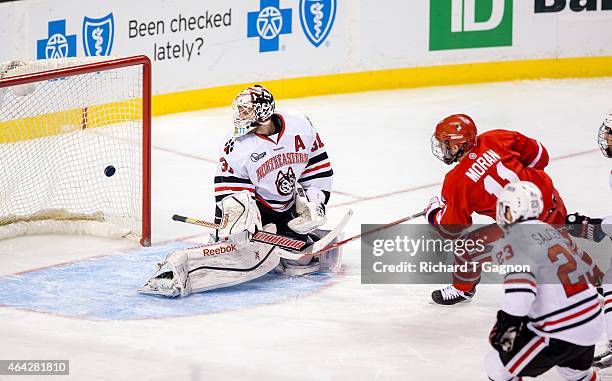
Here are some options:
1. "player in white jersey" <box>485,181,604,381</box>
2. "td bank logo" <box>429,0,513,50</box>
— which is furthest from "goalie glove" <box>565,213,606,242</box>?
"td bank logo" <box>429,0,513,50</box>

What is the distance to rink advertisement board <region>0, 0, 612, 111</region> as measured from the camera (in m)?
8.70

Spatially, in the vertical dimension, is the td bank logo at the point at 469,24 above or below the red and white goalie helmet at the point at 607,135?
above

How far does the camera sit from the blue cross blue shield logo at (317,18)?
9.24 m

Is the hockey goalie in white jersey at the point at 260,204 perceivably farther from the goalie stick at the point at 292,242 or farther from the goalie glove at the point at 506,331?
the goalie glove at the point at 506,331

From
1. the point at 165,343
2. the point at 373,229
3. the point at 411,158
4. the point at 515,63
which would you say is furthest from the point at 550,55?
the point at 165,343

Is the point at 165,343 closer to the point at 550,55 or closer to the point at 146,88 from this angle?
the point at 146,88

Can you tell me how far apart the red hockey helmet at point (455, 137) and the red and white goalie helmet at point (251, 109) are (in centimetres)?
76

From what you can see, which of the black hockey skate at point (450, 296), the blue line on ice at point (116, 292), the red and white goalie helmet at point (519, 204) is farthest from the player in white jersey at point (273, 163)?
the red and white goalie helmet at point (519, 204)

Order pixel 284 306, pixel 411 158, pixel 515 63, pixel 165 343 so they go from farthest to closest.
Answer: pixel 515 63
pixel 411 158
pixel 284 306
pixel 165 343

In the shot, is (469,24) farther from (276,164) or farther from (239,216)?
(239,216)

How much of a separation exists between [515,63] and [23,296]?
17.7 ft

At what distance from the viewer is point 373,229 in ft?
20.3

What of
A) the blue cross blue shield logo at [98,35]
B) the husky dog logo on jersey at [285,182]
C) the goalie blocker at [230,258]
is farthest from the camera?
the blue cross blue shield logo at [98,35]

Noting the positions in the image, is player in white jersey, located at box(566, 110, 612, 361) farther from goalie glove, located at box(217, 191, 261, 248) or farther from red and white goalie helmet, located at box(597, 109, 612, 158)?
goalie glove, located at box(217, 191, 261, 248)
